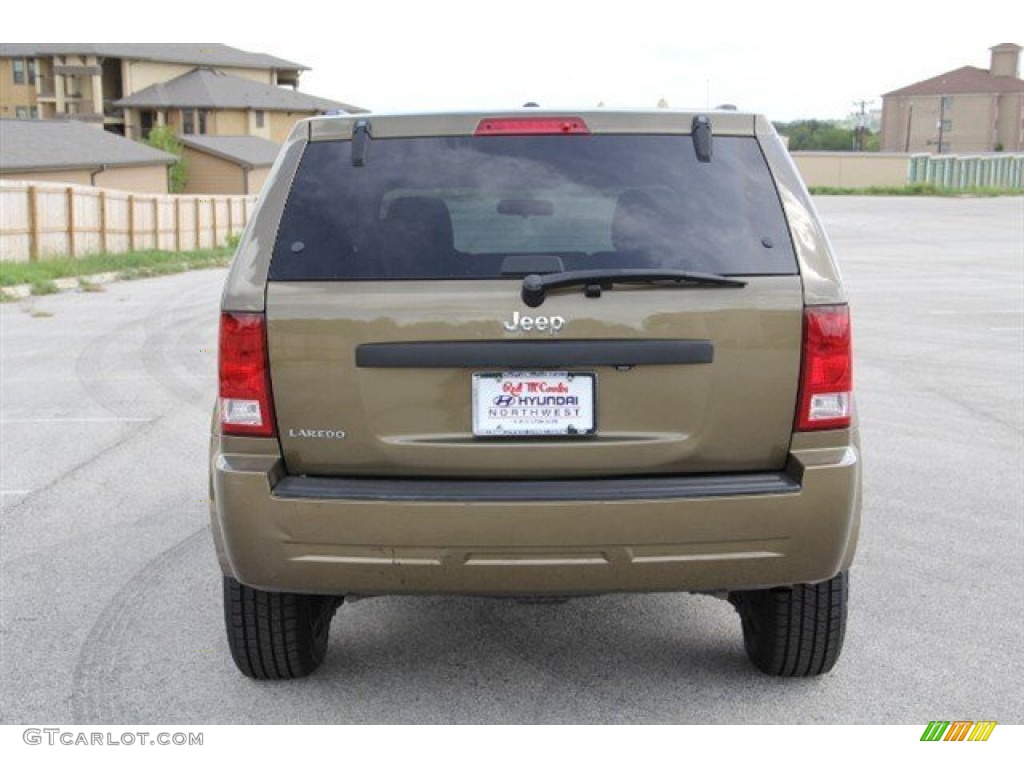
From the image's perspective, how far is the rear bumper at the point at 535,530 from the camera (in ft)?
11.9

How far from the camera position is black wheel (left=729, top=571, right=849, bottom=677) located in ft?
13.5

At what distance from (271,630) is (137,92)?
90.0 m

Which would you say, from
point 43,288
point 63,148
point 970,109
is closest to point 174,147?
point 63,148

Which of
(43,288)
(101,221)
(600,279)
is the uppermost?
(600,279)

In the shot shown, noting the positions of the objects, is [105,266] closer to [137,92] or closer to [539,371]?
[539,371]

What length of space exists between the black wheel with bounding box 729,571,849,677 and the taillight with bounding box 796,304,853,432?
2.07ft

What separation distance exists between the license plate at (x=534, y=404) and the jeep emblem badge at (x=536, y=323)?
13 cm

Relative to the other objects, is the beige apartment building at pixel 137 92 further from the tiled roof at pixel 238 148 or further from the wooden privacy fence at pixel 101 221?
the wooden privacy fence at pixel 101 221

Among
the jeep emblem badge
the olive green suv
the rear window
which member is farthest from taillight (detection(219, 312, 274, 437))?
the jeep emblem badge

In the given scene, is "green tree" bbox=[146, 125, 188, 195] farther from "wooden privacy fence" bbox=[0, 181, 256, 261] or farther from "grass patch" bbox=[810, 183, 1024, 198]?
"grass patch" bbox=[810, 183, 1024, 198]

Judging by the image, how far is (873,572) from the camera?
18.4ft

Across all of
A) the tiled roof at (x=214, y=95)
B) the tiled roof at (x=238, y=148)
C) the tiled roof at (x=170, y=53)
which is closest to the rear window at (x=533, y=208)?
the tiled roof at (x=238, y=148)

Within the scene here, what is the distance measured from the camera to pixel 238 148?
3031 inches

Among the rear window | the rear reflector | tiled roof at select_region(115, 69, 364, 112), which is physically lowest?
the rear window
